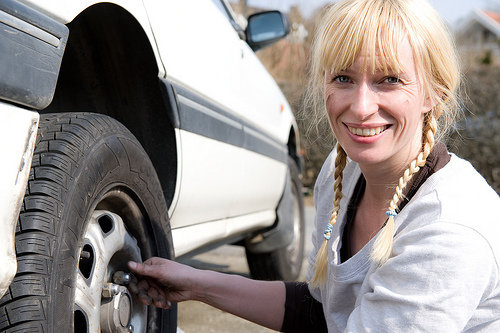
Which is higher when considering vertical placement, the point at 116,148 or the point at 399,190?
the point at 116,148

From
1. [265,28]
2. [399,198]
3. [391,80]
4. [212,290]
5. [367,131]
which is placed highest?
[265,28]

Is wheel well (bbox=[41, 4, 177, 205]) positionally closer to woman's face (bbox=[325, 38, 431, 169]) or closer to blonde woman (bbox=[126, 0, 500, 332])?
blonde woman (bbox=[126, 0, 500, 332])

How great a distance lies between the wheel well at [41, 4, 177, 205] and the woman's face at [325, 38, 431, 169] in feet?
2.07

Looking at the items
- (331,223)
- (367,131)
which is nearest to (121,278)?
(331,223)

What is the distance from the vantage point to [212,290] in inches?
78.0

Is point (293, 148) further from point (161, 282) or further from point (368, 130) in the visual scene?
point (368, 130)

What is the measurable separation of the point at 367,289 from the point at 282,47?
→ 11.3 m

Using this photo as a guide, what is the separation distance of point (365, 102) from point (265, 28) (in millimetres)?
2064

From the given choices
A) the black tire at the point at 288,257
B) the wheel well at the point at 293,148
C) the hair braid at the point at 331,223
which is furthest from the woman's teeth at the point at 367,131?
the wheel well at the point at 293,148

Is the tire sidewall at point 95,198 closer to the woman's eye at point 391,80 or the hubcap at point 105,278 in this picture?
the hubcap at point 105,278

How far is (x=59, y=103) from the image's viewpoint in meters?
2.07

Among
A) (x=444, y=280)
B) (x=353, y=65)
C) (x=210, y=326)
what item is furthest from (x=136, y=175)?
(x=210, y=326)

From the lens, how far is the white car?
1236mm

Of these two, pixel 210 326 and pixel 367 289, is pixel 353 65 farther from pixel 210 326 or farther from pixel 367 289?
pixel 210 326
